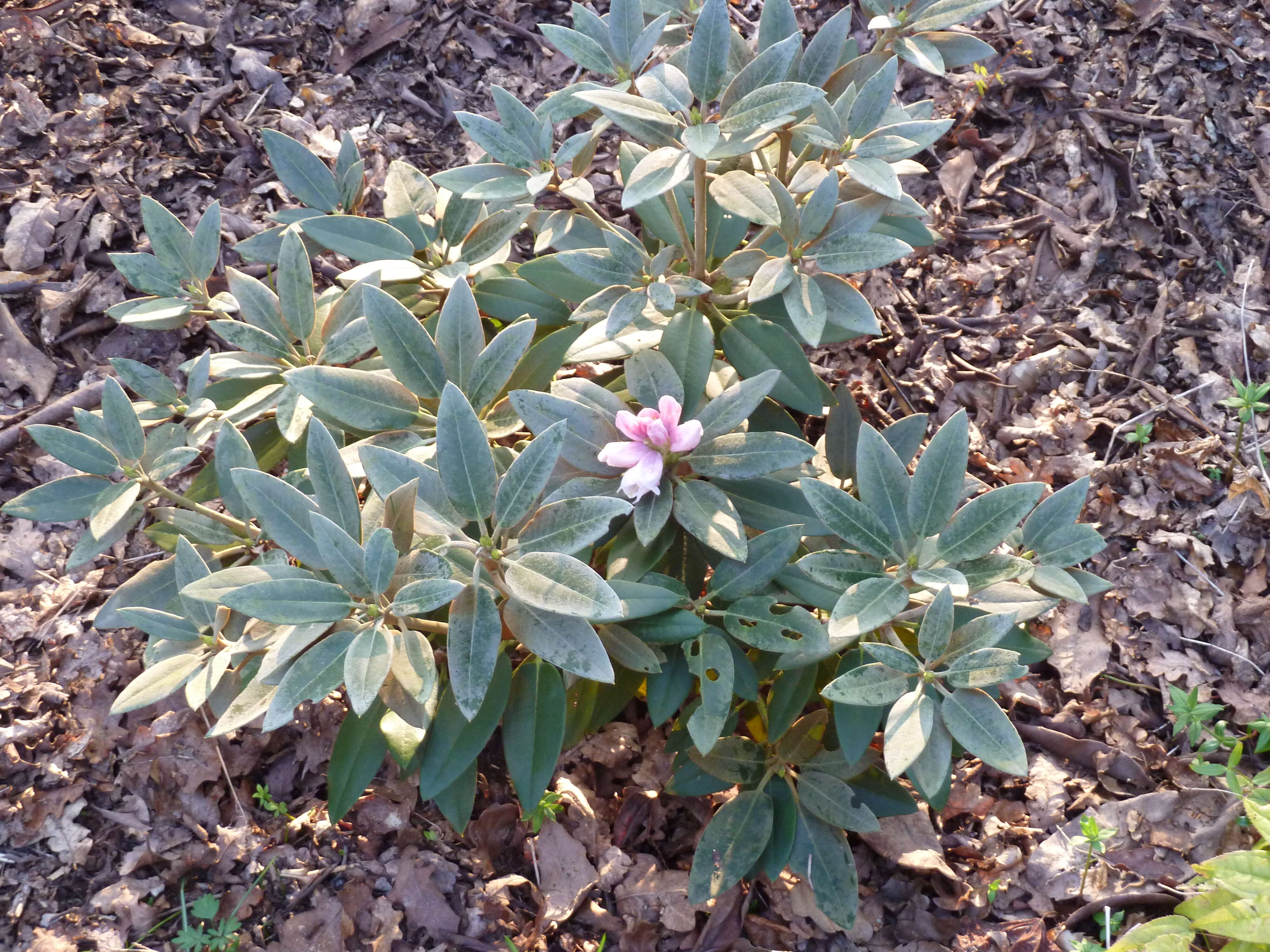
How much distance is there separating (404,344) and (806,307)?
84 cm

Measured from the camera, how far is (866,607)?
5.28 feet

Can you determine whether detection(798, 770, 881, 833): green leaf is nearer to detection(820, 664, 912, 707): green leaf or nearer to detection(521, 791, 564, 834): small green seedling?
detection(820, 664, 912, 707): green leaf

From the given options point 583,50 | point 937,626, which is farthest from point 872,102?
point 937,626

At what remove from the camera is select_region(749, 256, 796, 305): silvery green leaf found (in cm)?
183

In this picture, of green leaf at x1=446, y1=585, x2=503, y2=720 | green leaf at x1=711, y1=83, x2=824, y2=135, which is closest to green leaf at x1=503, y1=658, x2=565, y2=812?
green leaf at x1=446, y1=585, x2=503, y2=720

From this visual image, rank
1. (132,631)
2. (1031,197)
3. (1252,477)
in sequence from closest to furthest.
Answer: (132,631), (1252,477), (1031,197)

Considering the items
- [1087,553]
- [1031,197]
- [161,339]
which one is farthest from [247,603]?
[1031,197]

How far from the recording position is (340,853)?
231 cm

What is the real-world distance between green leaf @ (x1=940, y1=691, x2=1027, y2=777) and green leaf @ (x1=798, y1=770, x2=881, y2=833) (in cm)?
42

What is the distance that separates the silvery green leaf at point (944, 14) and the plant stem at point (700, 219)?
63cm

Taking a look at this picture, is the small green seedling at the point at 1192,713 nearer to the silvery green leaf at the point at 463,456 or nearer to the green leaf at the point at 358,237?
the silvery green leaf at the point at 463,456

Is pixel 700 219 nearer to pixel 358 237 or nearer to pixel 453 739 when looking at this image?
pixel 358 237

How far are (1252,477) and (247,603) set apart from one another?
301cm

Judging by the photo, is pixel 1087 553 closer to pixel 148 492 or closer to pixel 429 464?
pixel 429 464
